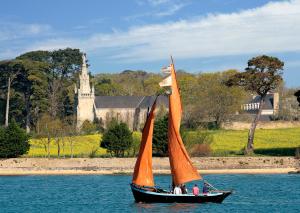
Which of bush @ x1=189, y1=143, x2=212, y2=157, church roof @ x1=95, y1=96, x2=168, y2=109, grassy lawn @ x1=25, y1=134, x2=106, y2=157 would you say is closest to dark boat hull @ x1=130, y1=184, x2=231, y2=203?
bush @ x1=189, y1=143, x2=212, y2=157

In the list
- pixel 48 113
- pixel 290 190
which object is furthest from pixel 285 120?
pixel 290 190

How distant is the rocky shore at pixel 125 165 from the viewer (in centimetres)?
7125

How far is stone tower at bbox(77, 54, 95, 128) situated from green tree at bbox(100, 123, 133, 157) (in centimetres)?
5005

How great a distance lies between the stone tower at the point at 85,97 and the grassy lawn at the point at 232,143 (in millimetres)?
27641

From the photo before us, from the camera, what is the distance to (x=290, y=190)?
53688mm

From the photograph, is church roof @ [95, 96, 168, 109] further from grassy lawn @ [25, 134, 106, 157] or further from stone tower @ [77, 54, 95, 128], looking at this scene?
grassy lawn @ [25, 134, 106, 157]

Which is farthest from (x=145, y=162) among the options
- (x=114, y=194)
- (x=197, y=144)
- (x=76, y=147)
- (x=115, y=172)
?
(x=76, y=147)

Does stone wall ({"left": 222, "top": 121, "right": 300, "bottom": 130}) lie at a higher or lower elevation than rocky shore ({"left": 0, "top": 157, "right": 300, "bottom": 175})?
higher

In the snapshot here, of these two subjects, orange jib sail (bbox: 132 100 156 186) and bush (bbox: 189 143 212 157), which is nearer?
orange jib sail (bbox: 132 100 156 186)

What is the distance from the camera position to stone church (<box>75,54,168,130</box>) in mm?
126438

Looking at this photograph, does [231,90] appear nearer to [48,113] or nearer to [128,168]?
[48,113]

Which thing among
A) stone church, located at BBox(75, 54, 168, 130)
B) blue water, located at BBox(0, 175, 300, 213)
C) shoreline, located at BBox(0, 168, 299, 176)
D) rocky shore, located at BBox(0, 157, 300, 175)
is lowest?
blue water, located at BBox(0, 175, 300, 213)

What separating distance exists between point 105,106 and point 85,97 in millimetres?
4510

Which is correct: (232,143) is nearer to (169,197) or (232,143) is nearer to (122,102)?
(169,197)
